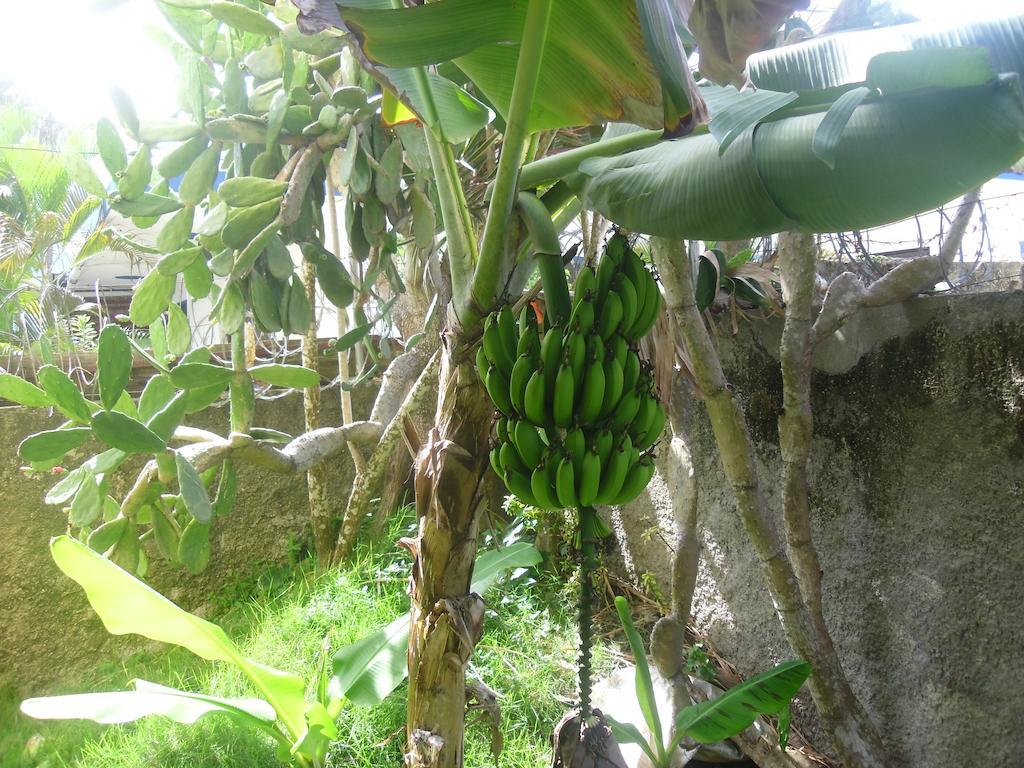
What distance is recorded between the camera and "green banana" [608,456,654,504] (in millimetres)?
852

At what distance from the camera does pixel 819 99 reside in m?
0.79

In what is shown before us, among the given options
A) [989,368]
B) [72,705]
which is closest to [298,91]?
[72,705]

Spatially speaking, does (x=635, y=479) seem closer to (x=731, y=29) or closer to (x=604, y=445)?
(x=604, y=445)

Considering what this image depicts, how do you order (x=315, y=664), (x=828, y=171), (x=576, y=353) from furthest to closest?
(x=315, y=664) → (x=576, y=353) → (x=828, y=171)

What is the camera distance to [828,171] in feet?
2.19

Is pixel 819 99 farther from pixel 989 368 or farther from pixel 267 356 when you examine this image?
pixel 267 356

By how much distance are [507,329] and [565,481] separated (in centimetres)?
21

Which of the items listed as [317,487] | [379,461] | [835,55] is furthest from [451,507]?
[317,487]

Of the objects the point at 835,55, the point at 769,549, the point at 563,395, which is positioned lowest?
the point at 769,549

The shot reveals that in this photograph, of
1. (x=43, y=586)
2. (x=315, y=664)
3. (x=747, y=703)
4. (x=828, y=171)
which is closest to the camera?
(x=828, y=171)

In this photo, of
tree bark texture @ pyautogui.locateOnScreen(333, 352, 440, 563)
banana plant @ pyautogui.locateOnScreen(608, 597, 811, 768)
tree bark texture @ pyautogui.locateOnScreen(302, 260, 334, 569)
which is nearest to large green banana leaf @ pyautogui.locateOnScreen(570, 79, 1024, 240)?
banana plant @ pyautogui.locateOnScreen(608, 597, 811, 768)

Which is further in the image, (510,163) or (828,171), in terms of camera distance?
(510,163)

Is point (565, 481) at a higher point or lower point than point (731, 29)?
→ lower

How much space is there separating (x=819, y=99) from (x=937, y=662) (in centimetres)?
152
